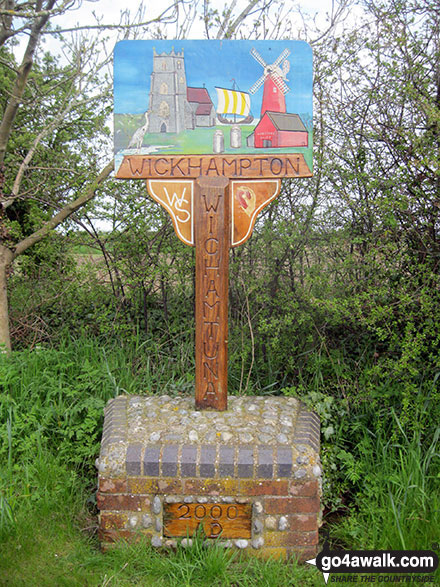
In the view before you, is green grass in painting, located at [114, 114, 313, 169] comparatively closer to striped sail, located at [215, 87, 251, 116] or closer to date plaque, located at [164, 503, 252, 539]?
striped sail, located at [215, 87, 251, 116]

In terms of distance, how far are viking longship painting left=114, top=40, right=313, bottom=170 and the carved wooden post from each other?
312 millimetres

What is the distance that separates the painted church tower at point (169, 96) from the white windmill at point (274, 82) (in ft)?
1.44

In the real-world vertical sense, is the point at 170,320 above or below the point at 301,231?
below

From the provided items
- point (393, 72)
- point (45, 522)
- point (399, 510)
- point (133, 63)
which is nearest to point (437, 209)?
point (393, 72)

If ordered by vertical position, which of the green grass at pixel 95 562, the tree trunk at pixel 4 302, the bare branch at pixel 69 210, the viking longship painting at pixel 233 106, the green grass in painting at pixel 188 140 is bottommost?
the green grass at pixel 95 562

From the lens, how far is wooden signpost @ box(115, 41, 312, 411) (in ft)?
10.1

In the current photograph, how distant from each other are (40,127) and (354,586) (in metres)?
4.88

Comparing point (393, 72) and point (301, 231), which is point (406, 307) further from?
point (393, 72)

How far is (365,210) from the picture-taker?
3650mm

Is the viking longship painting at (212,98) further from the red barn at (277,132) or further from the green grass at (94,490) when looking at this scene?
the green grass at (94,490)

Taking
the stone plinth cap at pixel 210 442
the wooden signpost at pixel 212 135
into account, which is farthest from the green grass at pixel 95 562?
the wooden signpost at pixel 212 135

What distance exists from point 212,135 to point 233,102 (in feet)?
0.78

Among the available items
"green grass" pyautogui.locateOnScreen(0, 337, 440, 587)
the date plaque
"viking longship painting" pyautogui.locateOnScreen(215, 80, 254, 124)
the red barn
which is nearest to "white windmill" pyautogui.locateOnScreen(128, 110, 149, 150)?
"viking longship painting" pyautogui.locateOnScreen(215, 80, 254, 124)

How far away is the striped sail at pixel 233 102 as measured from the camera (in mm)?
3102
